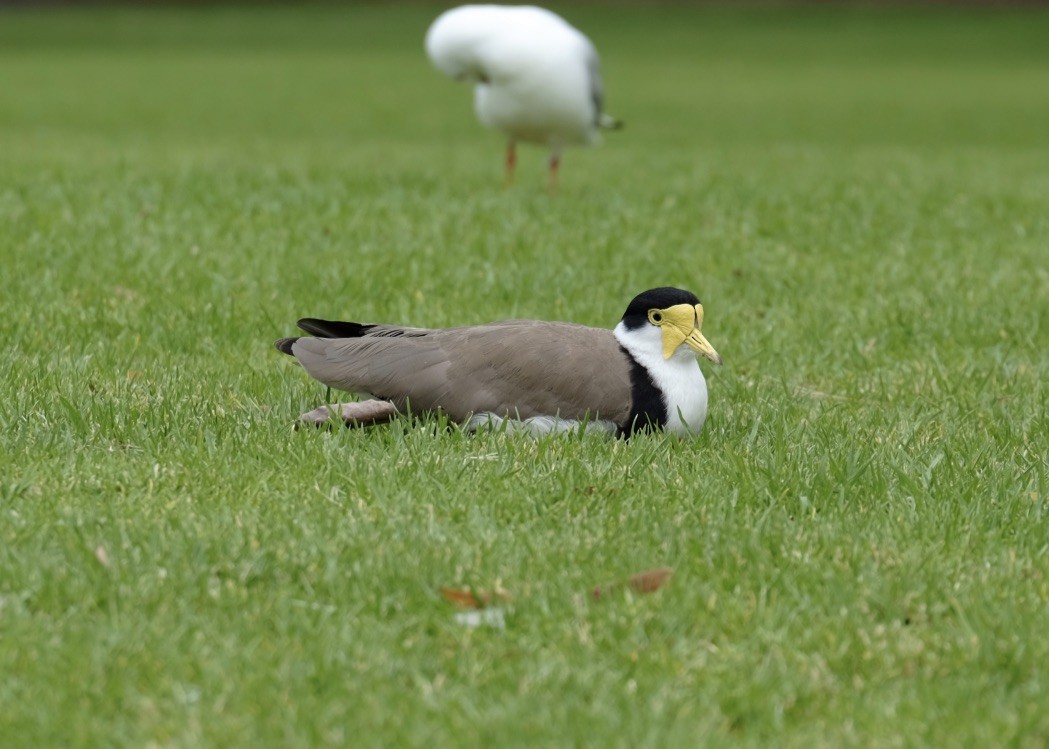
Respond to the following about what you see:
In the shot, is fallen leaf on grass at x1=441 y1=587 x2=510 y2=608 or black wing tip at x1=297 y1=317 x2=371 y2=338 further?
black wing tip at x1=297 y1=317 x2=371 y2=338

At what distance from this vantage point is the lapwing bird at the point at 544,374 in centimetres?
479

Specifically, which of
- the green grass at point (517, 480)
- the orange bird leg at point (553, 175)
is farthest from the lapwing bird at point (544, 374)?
the orange bird leg at point (553, 175)

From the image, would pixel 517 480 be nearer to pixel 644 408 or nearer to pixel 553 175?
pixel 644 408

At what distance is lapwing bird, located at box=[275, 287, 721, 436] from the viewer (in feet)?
15.7

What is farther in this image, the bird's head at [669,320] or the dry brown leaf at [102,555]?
the bird's head at [669,320]

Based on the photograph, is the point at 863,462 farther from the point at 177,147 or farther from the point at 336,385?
the point at 177,147

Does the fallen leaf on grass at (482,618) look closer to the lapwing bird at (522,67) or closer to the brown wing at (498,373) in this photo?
the brown wing at (498,373)

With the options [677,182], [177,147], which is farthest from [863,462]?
[177,147]

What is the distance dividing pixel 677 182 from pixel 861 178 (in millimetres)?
1640

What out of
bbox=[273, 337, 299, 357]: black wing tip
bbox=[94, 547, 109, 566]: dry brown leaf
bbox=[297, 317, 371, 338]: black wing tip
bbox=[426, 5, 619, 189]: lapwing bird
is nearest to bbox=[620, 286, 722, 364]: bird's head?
bbox=[297, 317, 371, 338]: black wing tip

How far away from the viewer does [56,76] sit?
30.0 metres

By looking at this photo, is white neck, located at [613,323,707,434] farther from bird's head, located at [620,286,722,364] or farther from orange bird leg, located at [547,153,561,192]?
orange bird leg, located at [547,153,561,192]

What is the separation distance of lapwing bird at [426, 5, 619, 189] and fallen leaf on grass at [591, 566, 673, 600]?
769 centimetres

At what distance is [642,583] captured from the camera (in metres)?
3.60
